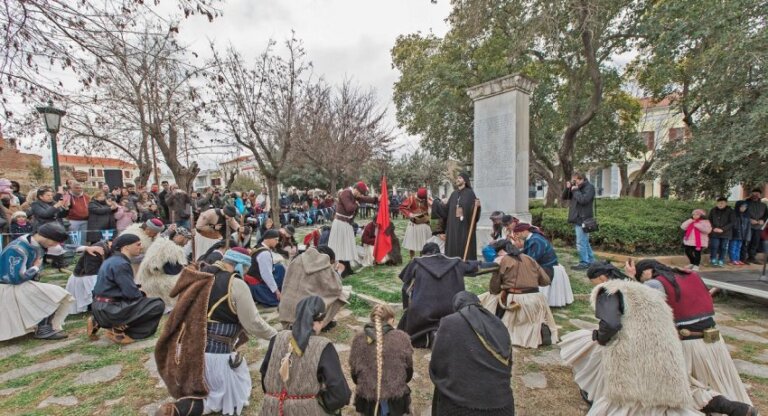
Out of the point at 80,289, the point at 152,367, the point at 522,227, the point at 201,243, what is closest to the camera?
the point at 152,367

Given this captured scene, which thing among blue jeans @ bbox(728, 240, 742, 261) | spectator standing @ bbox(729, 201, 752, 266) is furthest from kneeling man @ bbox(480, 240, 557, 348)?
blue jeans @ bbox(728, 240, 742, 261)

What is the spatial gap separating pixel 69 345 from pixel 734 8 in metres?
13.6

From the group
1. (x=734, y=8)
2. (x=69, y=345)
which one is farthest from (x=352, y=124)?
(x=69, y=345)

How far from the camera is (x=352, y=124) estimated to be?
1791 cm

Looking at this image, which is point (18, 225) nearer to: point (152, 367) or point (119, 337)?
point (119, 337)

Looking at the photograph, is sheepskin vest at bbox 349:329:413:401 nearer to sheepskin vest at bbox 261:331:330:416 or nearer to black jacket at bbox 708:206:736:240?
sheepskin vest at bbox 261:331:330:416

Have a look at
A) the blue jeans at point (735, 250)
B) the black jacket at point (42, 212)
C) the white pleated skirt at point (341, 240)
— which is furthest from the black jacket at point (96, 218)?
the blue jeans at point (735, 250)

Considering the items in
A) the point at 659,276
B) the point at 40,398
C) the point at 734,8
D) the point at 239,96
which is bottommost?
the point at 40,398

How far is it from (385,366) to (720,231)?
378 inches

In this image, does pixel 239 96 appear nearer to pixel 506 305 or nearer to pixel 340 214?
pixel 340 214

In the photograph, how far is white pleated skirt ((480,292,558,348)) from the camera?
444cm

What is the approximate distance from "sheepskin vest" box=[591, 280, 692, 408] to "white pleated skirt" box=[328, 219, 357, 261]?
223 inches

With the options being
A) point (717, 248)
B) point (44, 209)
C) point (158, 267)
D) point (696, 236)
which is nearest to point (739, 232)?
point (717, 248)

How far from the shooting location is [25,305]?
475 cm
